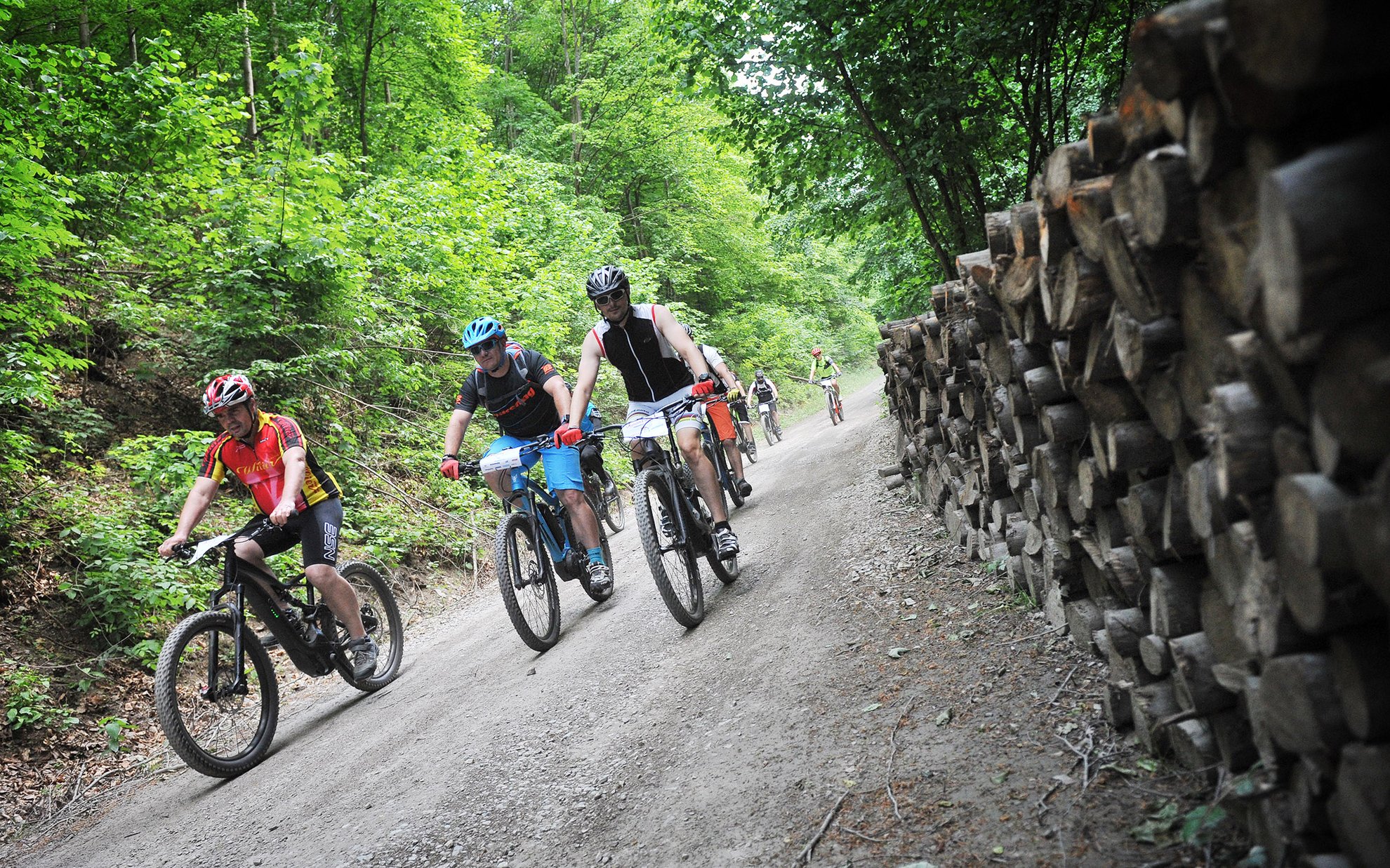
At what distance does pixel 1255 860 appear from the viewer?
187cm

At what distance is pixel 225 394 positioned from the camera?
5.15m

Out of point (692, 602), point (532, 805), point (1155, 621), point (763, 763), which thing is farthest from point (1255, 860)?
point (692, 602)

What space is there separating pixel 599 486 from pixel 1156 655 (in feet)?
25.3

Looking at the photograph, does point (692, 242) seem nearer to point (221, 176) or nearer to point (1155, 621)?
point (221, 176)

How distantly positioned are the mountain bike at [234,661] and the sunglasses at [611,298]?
2762 mm

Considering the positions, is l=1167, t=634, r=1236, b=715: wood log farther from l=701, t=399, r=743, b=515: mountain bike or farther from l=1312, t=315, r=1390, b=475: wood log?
l=701, t=399, r=743, b=515: mountain bike

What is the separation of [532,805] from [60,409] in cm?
760

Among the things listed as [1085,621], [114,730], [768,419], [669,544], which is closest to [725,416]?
[669,544]

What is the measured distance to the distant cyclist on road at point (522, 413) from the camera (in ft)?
20.0

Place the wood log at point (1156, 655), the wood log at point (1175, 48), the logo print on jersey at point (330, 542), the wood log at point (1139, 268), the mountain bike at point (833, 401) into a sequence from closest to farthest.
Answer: the wood log at point (1175, 48) → the wood log at point (1139, 268) → the wood log at point (1156, 655) → the logo print on jersey at point (330, 542) → the mountain bike at point (833, 401)

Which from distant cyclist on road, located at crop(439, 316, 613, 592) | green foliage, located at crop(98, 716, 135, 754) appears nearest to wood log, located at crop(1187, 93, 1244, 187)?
distant cyclist on road, located at crop(439, 316, 613, 592)

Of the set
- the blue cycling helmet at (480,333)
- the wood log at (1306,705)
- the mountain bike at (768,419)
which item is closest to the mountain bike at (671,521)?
the blue cycling helmet at (480,333)

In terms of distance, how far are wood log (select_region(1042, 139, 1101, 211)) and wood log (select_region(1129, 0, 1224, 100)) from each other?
0.71m

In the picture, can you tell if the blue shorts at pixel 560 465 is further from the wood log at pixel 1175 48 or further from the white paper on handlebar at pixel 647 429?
the wood log at pixel 1175 48
